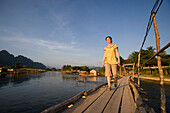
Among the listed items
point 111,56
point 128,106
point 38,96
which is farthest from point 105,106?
point 38,96

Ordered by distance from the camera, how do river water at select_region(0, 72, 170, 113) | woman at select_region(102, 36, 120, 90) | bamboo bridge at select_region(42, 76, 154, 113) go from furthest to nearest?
river water at select_region(0, 72, 170, 113) → woman at select_region(102, 36, 120, 90) → bamboo bridge at select_region(42, 76, 154, 113)

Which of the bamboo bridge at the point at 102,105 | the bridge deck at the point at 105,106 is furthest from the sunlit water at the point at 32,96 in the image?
the bridge deck at the point at 105,106

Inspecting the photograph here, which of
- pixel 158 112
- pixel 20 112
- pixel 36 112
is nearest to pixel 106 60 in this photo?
pixel 158 112

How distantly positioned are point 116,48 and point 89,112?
122 inches

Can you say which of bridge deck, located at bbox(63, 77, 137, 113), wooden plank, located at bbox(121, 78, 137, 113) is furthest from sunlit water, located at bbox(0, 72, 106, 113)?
wooden plank, located at bbox(121, 78, 137, 113)

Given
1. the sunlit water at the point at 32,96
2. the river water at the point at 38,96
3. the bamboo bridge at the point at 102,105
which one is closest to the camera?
the bamboo bridge at the point at 102,105

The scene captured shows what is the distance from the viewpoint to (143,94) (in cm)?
877

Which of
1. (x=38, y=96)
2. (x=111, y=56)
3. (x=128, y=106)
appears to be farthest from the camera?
(x=38, y=96)

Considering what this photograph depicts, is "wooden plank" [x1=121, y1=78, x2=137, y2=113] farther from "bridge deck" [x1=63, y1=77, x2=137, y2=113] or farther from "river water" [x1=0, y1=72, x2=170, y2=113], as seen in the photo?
"river water" [x1=0, y1=72, x2=170, y2=113]

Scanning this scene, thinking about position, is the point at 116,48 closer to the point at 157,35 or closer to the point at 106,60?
the point at 106,60

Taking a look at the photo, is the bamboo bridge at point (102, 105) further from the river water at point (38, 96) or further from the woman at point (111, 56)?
the river water at point (38, 96)

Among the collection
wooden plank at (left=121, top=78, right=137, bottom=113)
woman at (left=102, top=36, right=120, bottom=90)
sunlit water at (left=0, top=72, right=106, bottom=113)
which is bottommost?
→ sunlit water at (left=0, top=72, right=106, bottom=113)

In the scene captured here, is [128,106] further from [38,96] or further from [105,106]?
[38,96]

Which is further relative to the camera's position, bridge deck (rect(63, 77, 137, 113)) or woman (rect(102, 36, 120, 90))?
woman (rect(102, 36, 120, 90))
